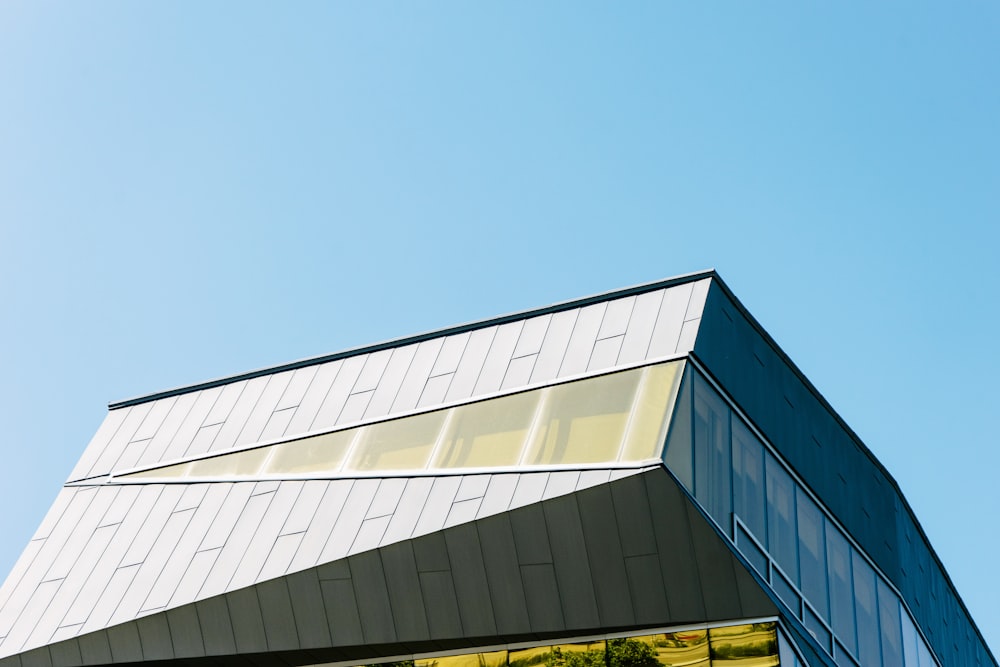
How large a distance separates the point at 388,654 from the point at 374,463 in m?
3.20

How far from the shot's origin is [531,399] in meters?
18.6

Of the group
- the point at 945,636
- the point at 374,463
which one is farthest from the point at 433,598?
the point at 945,636

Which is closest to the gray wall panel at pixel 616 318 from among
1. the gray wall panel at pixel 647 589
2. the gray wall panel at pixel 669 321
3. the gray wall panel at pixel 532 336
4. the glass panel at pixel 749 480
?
the gray wall panel at pixel 669 321

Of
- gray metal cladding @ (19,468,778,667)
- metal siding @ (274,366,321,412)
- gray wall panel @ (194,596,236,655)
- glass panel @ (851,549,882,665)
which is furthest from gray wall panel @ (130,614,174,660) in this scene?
glass panel @ (851,549,882,665)

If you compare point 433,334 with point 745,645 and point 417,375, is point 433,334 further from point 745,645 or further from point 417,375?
point 745,645

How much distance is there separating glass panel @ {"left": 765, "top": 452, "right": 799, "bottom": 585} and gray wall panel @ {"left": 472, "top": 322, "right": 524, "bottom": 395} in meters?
4.75

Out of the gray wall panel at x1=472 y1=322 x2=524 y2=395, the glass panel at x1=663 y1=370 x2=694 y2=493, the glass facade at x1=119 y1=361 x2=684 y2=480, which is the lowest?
the glass panel at x1=663 y1=370 x2=694 y2=493

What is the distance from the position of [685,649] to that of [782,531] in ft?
10.9

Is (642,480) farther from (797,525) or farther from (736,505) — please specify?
(797,525)

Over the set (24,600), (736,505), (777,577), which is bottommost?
(777,577)

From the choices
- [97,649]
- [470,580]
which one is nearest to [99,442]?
[97,649]

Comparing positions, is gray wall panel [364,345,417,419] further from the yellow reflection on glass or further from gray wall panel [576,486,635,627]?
gray wall panel [576,486,635,627]

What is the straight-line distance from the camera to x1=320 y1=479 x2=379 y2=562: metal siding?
57.8ft

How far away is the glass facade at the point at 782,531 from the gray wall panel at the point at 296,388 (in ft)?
27.1
